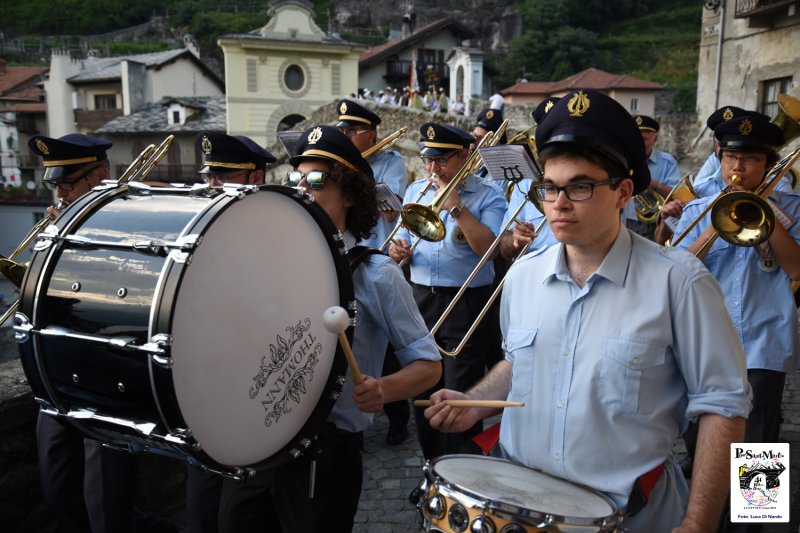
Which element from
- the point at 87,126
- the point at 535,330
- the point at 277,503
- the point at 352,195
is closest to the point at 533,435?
the point at 535,330

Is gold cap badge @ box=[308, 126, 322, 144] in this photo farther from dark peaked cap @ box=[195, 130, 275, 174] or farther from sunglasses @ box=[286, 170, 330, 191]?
dark peaked cap @ box=[195, 130, 275, 174]

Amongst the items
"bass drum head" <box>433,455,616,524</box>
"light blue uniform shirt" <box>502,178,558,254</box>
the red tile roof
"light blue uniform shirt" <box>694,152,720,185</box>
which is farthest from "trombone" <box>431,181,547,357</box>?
the red tile roof

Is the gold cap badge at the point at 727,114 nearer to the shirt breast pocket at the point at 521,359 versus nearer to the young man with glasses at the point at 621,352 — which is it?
the young man with glasses at the point at 621,352

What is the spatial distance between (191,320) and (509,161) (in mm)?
3034

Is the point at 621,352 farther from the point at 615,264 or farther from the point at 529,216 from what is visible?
the point at 529,216

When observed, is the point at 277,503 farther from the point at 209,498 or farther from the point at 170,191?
the point at 170,191

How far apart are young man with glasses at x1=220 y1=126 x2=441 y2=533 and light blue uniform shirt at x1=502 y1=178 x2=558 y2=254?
2277 mm

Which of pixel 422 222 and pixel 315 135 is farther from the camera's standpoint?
pixel 422 222

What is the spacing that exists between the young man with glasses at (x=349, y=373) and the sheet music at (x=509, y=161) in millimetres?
1882

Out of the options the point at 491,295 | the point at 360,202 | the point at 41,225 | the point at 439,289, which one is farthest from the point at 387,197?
the point at 41,225

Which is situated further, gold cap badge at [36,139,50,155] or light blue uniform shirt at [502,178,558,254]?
light blue uniform shirt at [502,178,558,254]

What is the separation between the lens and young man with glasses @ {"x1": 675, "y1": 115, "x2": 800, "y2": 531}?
12.0ft

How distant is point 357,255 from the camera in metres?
2.81

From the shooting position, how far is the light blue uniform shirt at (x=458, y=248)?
5.07m
